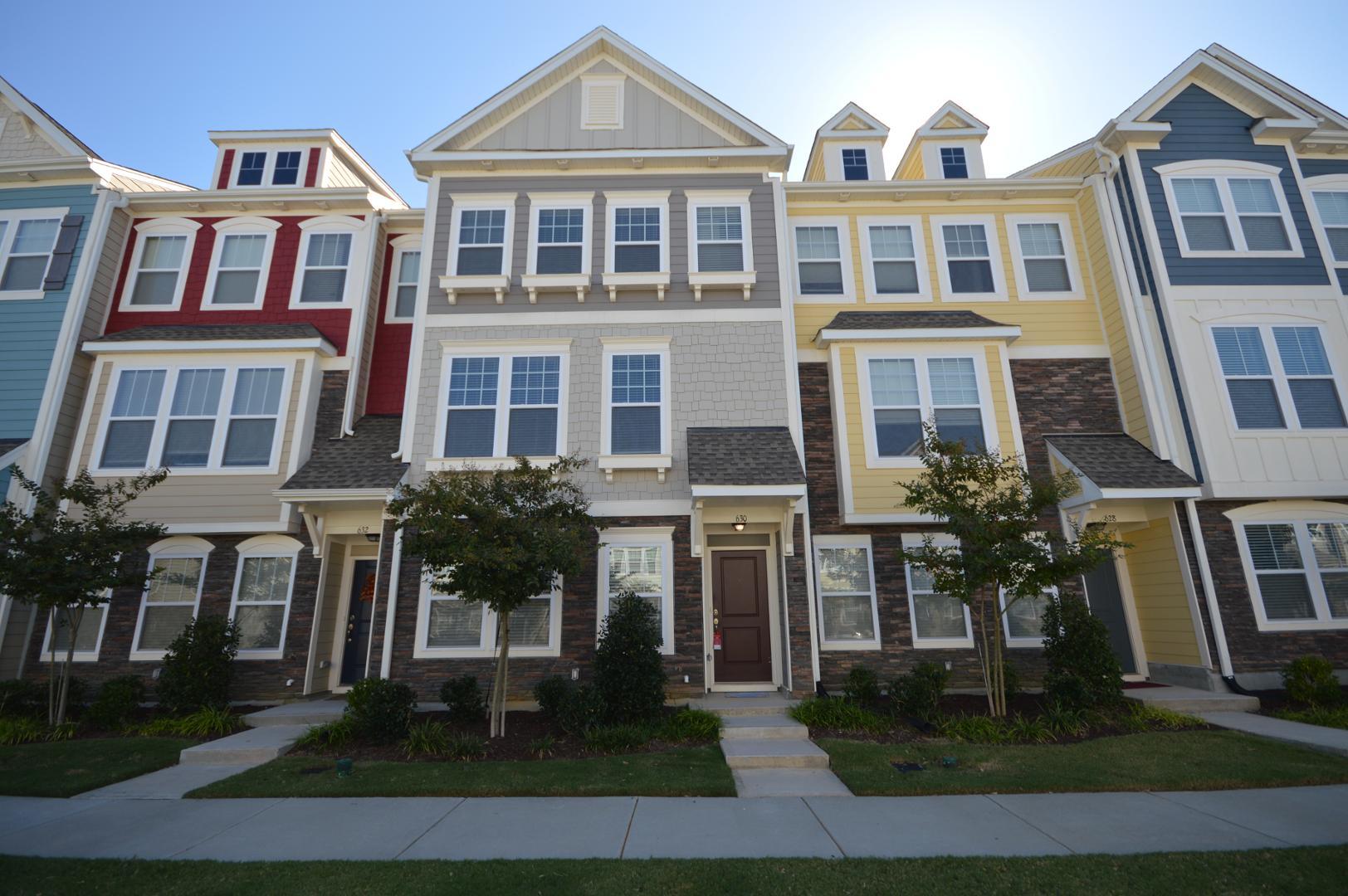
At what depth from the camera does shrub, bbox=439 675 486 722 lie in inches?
385

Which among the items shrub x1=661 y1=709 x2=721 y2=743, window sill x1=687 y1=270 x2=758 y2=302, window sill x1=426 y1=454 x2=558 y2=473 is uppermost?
window sill x1=687 y1=270 x2=758 y2=302

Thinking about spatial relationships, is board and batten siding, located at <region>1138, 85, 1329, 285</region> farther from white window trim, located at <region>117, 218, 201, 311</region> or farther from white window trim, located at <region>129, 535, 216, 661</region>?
white window trim, located at <region>117, 218, 201, 311</region>

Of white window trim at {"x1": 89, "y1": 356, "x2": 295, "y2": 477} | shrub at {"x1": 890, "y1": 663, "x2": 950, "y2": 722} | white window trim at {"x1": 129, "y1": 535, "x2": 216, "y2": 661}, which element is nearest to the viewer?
shrub at {"x1": 890, "y1": 663, "x2": 950, "y2": 722}

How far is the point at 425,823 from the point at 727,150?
12.1 meters

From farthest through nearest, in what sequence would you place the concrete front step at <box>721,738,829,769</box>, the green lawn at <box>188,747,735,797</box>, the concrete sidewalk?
the concrete front step at <box>721,738,829,769</box>
the green lawn at <box>188,747,735,797</box>
the concrete sidewalk

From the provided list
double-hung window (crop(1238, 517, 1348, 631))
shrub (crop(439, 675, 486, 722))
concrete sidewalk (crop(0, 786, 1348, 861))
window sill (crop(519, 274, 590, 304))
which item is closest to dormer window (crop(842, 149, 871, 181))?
window sill (crop(519, 274, 590, 304))

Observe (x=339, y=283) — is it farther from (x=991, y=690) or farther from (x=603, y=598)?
(x=991, y=690)

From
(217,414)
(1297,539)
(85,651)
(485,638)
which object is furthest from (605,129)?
(1297,539)

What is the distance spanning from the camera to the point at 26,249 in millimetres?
13781

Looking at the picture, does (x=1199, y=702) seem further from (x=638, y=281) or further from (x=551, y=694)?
(x=638, y=281)

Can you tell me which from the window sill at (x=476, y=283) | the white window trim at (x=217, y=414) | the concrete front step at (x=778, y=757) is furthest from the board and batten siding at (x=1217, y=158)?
the white window trim at (x=217, y=414)

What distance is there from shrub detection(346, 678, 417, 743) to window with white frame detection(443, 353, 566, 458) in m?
4.11

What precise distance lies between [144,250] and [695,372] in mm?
12224

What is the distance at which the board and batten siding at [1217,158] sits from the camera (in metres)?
12.7
